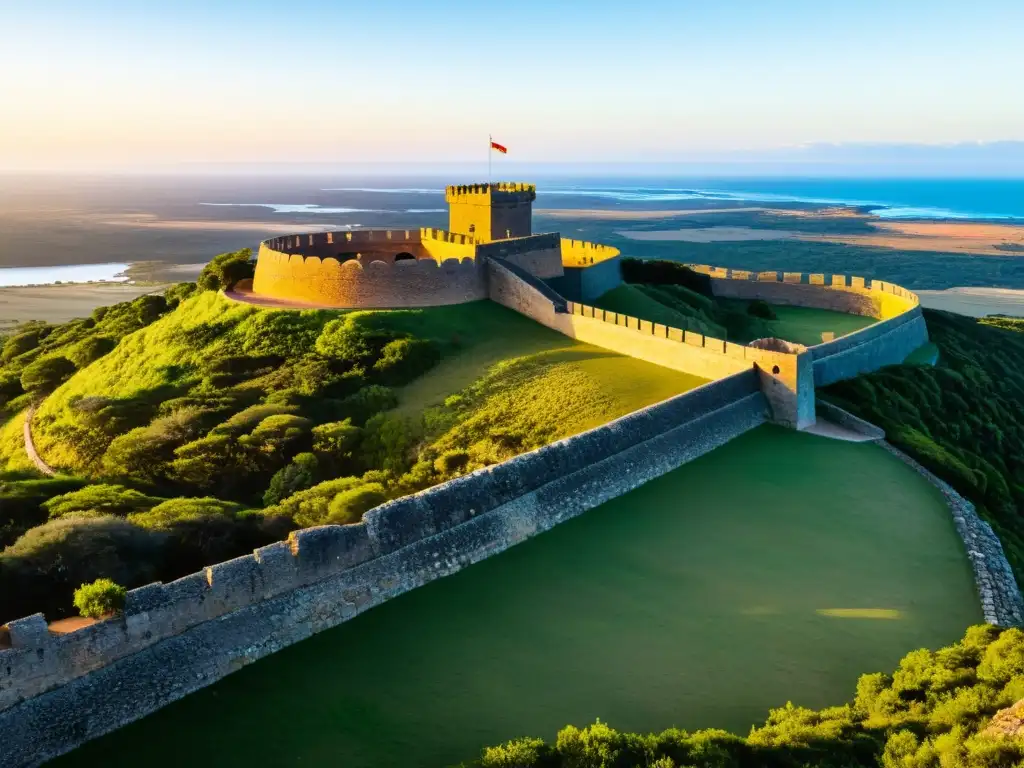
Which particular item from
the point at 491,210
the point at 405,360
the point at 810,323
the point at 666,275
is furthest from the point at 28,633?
the point at 666,275

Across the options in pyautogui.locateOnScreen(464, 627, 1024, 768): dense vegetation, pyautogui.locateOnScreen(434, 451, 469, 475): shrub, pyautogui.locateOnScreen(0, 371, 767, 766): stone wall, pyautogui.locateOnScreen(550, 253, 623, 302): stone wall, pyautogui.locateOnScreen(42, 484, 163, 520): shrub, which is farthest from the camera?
pyautogui.locateOnScreen(550, 253, 623, 302): stone wall

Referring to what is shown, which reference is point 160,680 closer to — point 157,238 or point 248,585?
point 248,585

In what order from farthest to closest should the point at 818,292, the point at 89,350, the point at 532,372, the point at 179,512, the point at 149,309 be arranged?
the point at 818,292
the point at 149,309
the point at 89,350
the point at 532,372
the point at 179,512

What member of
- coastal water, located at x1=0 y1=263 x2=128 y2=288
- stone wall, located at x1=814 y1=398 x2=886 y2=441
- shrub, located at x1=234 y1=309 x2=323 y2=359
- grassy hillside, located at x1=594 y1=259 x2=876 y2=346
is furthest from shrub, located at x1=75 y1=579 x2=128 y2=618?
coastal water, located at x1=0 y1=263 x2=128 y2=288

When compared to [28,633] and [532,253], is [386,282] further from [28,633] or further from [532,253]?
[28,633]

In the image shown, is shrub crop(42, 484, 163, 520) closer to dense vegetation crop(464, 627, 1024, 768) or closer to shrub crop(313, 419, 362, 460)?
shrub crop(313, 419, 362, 460)

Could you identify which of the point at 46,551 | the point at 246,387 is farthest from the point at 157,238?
the point at 46,551
